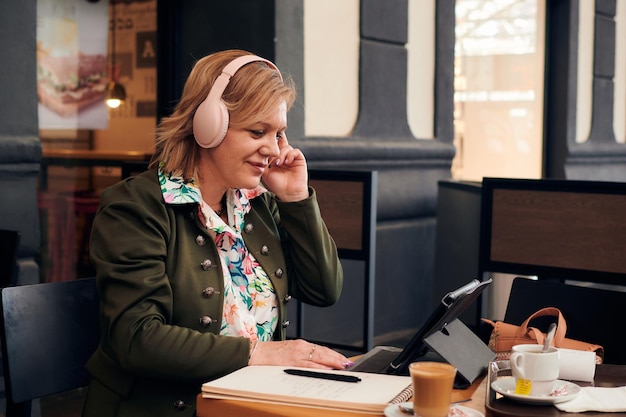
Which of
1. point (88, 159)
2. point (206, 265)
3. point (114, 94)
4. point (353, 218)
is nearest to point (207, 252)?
point (206, 265)

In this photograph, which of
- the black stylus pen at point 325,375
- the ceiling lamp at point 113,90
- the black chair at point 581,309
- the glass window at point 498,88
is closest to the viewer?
the black stylus pen at point 325,375

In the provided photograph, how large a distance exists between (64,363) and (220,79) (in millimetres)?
793

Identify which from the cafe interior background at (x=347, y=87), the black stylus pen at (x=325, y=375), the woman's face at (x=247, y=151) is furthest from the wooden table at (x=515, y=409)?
the cafe interior background at (x=347, y=87)

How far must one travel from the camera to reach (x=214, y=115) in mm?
2098

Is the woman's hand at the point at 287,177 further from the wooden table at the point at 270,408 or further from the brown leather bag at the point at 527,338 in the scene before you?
the wooden table at the point at 270,408

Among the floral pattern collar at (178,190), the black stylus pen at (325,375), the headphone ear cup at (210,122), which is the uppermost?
the headphone ear cup at (210,122)

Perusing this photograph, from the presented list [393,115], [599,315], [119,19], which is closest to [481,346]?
[599,315]

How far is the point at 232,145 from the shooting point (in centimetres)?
218

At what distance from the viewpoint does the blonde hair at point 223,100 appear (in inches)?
84.7

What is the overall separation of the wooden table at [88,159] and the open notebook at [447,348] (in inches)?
88.1

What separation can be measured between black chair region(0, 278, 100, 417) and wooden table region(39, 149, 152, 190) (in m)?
1.75

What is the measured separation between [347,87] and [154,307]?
140 inches

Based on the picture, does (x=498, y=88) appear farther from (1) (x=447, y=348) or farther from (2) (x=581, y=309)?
(1) (x=447, y=348)

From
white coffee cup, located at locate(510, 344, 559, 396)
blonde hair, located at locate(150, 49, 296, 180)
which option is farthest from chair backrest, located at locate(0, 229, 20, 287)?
white coffee cup, located at locate(510, 344, 559, 396)
